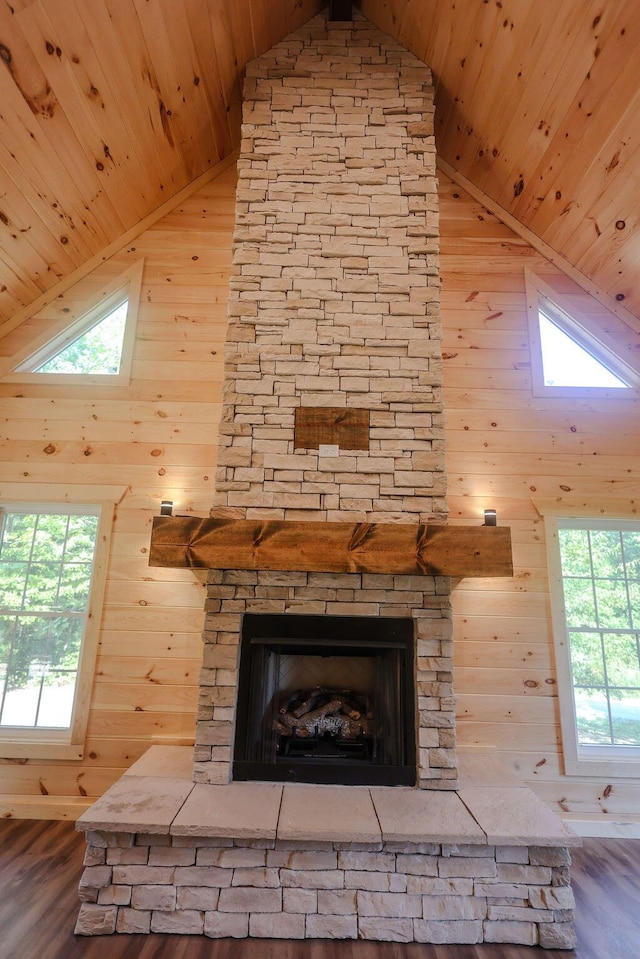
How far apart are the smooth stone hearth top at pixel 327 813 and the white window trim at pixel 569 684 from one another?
89 centimetres

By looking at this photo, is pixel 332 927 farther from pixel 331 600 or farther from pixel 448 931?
pixel 331 600

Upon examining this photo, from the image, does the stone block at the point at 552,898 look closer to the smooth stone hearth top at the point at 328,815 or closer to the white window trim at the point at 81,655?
the smooth stone hearth top at the point at 328,815

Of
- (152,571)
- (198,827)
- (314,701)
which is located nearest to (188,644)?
(152,571)

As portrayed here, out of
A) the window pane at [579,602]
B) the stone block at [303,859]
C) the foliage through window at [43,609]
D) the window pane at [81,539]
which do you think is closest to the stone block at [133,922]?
the stone block at [303,859]

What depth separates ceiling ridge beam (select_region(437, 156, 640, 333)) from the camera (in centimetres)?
386

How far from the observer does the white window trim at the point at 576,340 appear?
3807 mm

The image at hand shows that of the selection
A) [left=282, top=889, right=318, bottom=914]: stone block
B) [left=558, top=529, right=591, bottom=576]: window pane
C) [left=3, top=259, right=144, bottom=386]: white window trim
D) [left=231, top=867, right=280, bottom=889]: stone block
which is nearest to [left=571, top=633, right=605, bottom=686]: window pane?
[left=558, top=529, right=591, bottom=576]: window pane

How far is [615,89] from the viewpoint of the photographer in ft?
9.34

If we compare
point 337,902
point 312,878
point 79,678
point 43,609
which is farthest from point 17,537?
point 337,902

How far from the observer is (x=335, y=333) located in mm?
3070

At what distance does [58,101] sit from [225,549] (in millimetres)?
2626

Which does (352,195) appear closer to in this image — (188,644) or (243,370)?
(243,370)

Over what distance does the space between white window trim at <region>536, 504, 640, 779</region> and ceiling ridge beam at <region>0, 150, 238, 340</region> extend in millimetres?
3487

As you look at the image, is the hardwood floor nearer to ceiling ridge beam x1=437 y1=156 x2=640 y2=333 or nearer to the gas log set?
the gas log set
